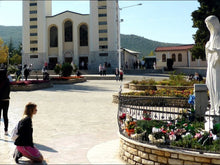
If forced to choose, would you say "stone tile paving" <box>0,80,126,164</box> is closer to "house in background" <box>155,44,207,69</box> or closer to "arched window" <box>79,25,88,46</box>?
"house in background" <box>155,44,207,69</box>

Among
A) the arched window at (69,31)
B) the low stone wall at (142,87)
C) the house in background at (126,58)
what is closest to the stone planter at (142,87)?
the low stone wall at (142,87)

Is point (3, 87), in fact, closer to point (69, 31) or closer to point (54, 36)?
point (69, 31)

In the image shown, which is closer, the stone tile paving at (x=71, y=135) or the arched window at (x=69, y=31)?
the stone tile paving at (x=71, y=135)

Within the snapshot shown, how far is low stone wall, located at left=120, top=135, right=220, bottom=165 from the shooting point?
14.0ft

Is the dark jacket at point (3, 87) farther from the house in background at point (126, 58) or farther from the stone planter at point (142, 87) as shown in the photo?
the house in background at point (126, 58)

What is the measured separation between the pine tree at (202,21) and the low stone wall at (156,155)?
2846cm

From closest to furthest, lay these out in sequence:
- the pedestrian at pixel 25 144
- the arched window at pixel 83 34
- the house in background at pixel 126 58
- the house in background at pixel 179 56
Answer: the pedestrian at pixel 25 144 → the house in background at pixel 179 56 → the house in background at pixel 126 58 → the arched window at pixel 83 34

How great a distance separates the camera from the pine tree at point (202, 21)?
3170cm

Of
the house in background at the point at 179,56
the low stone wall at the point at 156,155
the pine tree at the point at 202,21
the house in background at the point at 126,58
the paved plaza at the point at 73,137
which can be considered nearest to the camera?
the low stone wall at the point at 156,155

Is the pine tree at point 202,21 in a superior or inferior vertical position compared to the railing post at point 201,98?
superior

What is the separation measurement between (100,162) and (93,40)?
47.3 m

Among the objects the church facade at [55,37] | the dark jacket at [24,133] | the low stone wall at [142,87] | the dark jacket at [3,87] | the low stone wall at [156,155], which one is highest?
the church facade at [55,37]

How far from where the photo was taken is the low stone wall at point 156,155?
4258 mm

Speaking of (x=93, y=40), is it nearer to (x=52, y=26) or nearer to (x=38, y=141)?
(x=52, y=26)
